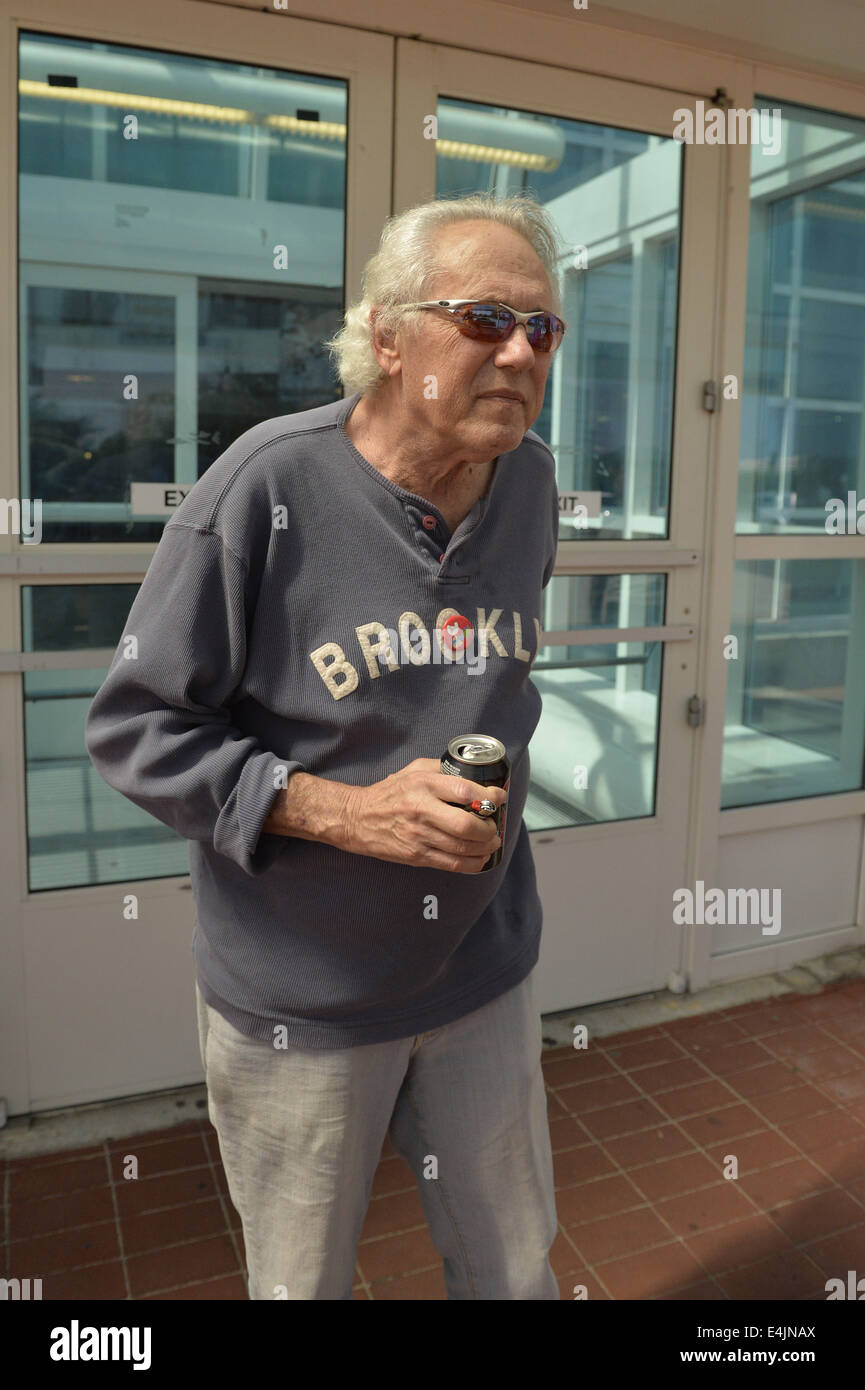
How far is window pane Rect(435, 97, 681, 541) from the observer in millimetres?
3344

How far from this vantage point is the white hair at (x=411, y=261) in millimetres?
1606

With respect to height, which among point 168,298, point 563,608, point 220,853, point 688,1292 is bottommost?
point 688,1292

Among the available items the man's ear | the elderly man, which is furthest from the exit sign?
the man's ear

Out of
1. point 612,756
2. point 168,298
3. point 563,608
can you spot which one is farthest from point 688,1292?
point 168,298

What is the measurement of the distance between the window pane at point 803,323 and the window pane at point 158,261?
1.52 meters

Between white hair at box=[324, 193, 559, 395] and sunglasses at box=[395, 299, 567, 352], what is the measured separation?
0.06 m

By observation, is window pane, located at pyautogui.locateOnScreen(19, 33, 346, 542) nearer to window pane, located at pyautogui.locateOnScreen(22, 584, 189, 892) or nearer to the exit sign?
the exit sign

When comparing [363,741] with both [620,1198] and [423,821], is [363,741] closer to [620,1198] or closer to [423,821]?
[423,821]

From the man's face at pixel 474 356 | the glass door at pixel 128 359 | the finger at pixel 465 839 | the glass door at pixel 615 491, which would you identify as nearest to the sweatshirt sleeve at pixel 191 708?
the finger at pixel 465 839

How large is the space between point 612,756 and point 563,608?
56 centimetres

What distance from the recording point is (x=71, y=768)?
10.0 feet

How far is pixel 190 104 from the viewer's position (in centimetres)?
287

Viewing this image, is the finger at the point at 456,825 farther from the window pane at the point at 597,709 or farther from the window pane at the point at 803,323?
the window pane at the point at 803,323
